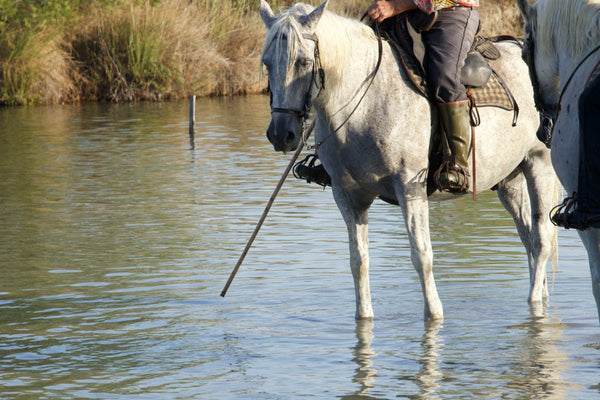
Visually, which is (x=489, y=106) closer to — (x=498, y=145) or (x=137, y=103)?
(x=498, y=145)

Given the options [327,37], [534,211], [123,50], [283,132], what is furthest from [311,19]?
[123,50]

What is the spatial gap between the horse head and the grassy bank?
22122 mm

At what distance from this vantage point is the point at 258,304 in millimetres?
8281

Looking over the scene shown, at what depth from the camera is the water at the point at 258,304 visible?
6359mm

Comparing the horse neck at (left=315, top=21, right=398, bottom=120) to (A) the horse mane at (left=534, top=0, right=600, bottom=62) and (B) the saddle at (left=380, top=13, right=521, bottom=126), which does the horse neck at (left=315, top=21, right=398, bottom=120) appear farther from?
(A) the horse mane at (left=534, top=0, right=600, bottom=62)

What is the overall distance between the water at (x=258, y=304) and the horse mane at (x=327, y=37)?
192 cm

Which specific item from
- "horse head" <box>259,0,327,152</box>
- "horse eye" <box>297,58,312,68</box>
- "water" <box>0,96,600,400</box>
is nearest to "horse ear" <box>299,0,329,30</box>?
"horse head" <box>259,0,327,152</box>

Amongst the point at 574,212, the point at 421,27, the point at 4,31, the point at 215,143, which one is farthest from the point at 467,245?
the point at 4,31

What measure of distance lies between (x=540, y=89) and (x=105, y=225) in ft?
24.0

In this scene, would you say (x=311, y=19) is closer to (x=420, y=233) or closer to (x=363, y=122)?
(x=363, y=122)

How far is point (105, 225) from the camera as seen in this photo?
11.9 meters

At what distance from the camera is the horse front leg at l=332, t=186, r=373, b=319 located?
732cm

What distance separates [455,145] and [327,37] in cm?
123

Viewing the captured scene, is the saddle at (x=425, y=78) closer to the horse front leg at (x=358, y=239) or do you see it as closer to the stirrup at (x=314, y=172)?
the horse front leg at (x=358, y=239)
